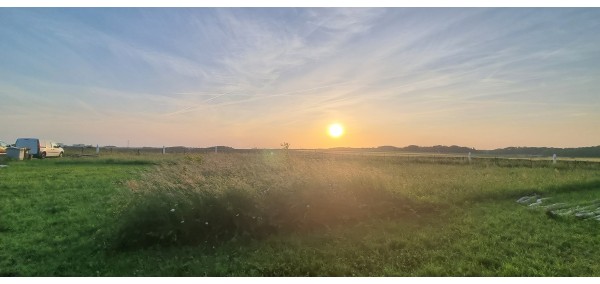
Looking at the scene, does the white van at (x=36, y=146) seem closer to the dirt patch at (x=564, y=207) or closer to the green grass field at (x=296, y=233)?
the green grass field at (x=296, y=233)

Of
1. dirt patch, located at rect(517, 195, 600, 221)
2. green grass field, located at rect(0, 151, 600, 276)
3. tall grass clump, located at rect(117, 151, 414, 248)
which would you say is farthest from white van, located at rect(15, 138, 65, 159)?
dirt patch, located at rect(517, 195, 600, 221)

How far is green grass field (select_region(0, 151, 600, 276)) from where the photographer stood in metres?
5.69

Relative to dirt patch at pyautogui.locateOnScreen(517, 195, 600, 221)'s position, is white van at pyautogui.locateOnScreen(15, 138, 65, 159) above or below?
above

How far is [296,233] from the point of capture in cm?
727

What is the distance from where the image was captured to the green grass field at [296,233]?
569cm

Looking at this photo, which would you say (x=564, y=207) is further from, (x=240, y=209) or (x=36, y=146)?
(x=36, y=146)

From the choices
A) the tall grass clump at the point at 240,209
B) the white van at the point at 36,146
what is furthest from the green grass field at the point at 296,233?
the white van at the point at 36,146

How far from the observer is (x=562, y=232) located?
7465 mm

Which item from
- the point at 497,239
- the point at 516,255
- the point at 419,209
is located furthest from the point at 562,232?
the point at 419,209

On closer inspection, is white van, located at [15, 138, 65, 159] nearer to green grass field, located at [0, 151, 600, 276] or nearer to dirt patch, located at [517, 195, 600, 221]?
green grass field, located at [0, 151, 600, 276]

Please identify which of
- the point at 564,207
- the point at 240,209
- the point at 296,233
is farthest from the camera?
the point at 564,207

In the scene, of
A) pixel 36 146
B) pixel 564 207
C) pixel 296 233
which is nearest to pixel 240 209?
pixel 296 233

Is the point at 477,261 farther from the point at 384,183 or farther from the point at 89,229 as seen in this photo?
the point at 89,229

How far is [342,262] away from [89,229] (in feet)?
17.9
